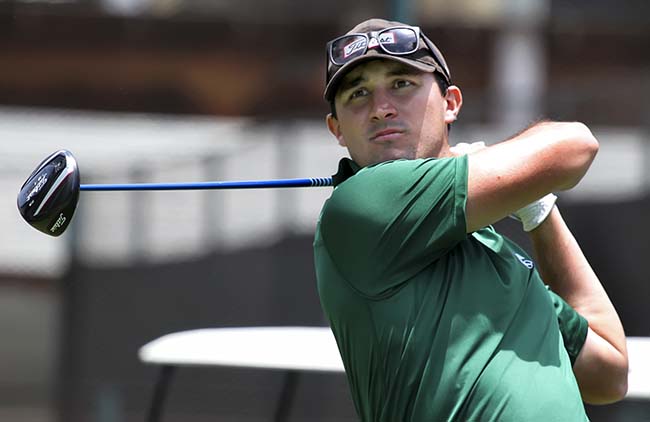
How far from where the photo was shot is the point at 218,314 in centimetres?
689

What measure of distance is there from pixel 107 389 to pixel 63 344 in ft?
1.47

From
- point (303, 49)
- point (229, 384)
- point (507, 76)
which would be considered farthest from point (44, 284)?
point (507, 76)

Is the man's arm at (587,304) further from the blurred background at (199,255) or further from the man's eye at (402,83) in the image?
the blurred background at (199,255)

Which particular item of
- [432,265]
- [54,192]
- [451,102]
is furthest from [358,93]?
[54,192]

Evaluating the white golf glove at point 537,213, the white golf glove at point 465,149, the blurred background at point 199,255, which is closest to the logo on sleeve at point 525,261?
the white golf glove at point 537,213

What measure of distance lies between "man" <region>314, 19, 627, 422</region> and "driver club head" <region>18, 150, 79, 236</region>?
1.71 feet

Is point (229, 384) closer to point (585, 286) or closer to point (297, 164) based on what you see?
point (297, 164)

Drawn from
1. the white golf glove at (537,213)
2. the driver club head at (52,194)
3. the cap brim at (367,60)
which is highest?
the cap brim at (367,60)

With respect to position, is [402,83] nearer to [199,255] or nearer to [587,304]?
[587,304]

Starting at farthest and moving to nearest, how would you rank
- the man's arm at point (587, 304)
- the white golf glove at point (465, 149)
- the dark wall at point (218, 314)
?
the dark wall at point (218, 314)
the man's arm at point (587, 304)
the white golf glove at point (465, 149)

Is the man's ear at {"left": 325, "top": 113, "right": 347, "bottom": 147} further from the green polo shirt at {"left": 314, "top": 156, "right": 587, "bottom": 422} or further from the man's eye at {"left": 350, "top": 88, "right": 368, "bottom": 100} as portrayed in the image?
the green polo shirt at {"left": 314, "top": 156, "right": 587, "bottom": 422}

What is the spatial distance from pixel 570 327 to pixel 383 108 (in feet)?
2.01

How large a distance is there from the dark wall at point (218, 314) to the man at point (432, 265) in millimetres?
4388

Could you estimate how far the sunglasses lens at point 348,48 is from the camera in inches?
94.7
